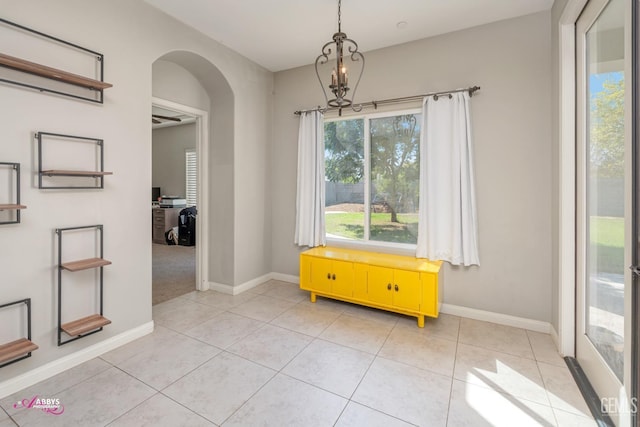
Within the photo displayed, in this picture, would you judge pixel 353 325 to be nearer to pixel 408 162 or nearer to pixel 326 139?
pixel 408 162

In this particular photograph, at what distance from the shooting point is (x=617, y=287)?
162 cm

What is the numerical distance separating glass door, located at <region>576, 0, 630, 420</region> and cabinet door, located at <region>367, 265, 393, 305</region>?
1.42m

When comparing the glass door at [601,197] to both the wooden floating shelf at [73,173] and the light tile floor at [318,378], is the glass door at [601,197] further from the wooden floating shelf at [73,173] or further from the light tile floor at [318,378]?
the wooden floating shelf at [73,173]

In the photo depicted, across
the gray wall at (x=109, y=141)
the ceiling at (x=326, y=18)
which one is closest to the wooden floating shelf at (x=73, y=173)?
the gray wall at (x=109, y=141)

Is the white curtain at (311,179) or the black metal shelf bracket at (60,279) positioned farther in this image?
the white curtain at (311,179)

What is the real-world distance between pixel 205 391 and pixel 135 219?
1.54m

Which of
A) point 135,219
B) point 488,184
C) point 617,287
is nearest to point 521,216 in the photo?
point 488,184

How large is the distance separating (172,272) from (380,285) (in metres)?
3.39

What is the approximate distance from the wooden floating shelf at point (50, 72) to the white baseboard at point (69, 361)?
1945 mm

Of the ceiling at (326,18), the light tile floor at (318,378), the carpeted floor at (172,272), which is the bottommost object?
the light tile floor at (318,378)

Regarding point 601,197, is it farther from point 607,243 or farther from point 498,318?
point 498,318

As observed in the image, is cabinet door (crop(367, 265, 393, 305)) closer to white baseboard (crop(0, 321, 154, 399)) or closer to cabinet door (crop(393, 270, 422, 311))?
cabinet door (crop(393, 270, 422, 311))

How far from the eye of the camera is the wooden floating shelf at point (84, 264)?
2.01m

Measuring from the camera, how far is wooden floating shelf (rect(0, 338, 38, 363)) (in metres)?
1.72
